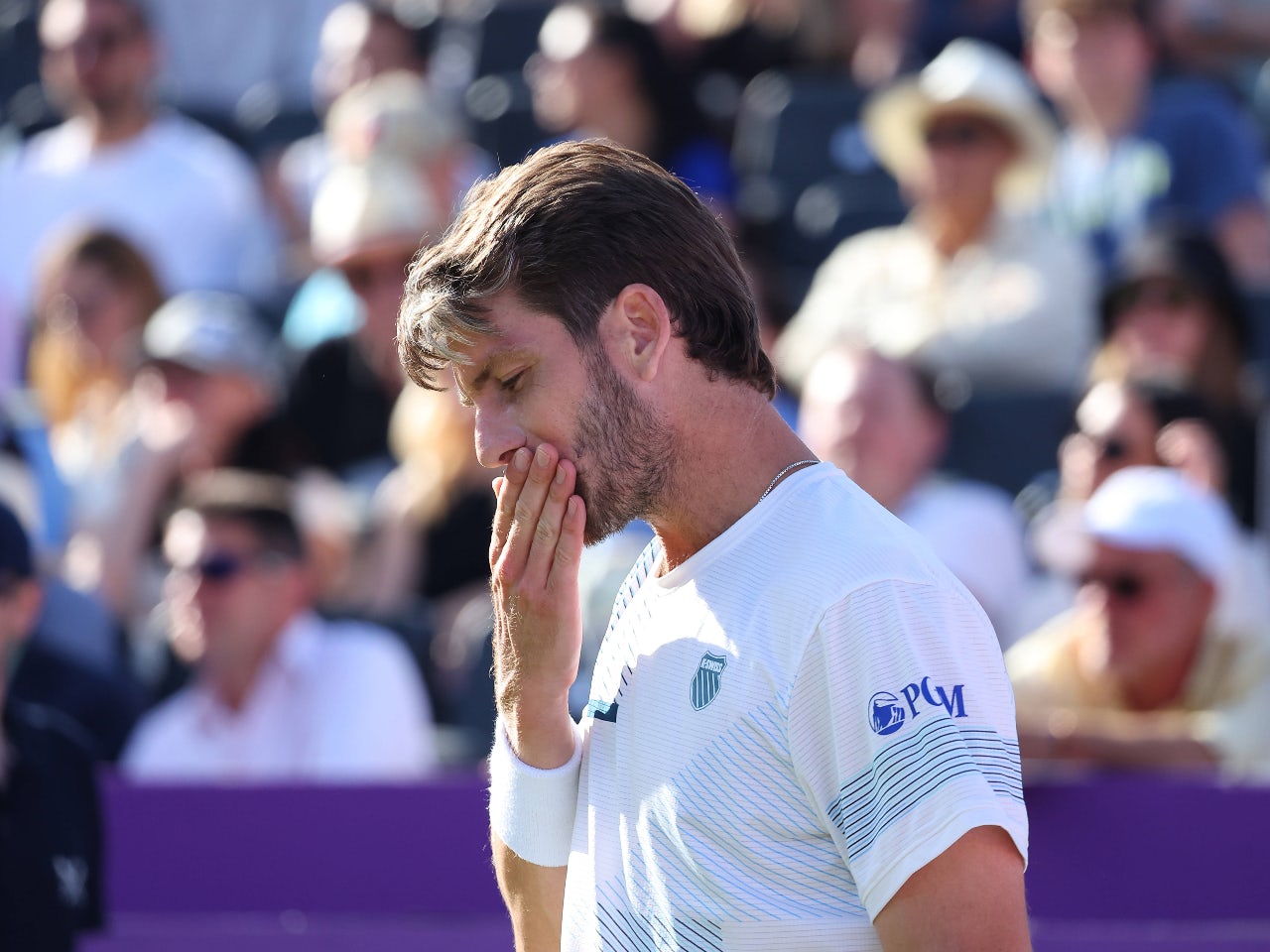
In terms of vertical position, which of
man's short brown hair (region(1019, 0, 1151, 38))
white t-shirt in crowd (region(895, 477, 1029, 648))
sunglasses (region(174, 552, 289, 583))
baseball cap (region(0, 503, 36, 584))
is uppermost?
baseball cap (region(0, 503, 36, 584))

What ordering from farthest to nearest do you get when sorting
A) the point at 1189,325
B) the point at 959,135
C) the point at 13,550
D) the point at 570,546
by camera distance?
the point at 959,135, the point at 1189,325, the point at 13,550, the point at 570,546

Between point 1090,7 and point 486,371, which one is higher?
point 486,371

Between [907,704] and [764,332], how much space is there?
13.6 feet

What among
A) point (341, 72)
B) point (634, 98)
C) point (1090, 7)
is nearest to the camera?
point (1090, 7)

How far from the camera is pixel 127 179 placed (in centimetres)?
725

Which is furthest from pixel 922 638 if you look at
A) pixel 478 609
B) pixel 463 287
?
pixel 478 609

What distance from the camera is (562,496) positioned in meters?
1.89

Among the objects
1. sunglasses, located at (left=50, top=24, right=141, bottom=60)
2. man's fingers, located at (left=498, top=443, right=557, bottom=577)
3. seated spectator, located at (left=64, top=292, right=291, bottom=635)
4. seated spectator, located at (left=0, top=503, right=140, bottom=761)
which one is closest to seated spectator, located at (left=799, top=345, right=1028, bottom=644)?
seated spectator, located at (left=64, top=292, right=291, bottom=635)

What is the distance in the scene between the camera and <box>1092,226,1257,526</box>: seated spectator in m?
5.34

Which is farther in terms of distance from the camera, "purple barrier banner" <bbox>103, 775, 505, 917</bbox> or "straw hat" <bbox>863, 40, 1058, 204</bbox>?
"straw hat" <bbox>863, 40, 1058, 204</bbox>

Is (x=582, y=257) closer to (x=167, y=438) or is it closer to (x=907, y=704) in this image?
(x=907, y=704)

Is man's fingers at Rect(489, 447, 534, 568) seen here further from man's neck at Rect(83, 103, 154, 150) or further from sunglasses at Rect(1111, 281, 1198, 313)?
man's neck at Rect(83, 103, 154, 150)

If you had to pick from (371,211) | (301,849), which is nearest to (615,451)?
(301,849)

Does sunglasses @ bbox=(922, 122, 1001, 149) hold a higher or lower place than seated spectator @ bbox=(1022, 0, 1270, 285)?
higher
